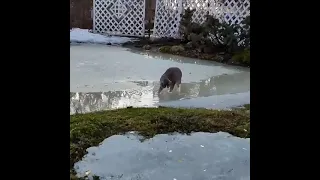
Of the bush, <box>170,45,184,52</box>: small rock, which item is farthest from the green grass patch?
<box>170,45,184,52</box>: small rock

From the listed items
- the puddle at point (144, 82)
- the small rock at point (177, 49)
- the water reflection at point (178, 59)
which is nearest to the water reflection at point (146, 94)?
the puddle at point (144, 82)

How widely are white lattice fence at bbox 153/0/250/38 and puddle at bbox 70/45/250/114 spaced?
74.2 inches

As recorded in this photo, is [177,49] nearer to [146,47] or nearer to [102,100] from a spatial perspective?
[146,47]

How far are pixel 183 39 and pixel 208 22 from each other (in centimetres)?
134

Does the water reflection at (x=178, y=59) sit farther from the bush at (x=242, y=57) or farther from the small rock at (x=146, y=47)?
the small rock at (x=146, y=47)

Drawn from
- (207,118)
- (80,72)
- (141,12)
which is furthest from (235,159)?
(141,12)

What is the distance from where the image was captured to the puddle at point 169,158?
2.09 metres

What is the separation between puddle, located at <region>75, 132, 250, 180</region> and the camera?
82.2 inches

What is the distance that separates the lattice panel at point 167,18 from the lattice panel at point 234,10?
5.55 feet

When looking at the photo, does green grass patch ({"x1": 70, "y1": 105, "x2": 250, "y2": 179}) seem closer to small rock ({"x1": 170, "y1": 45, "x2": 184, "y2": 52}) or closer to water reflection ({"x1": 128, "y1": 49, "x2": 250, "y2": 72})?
water reflection ({"x1": 128, "y1": 49, "x2": 250, "y2": 72})
